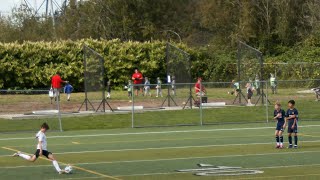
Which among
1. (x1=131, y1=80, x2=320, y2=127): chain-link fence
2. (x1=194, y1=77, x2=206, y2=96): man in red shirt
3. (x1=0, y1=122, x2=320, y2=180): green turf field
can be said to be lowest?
(x1=0, y1=122, x2=320, y2=180): green turf field

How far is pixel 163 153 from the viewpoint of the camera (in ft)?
73.7

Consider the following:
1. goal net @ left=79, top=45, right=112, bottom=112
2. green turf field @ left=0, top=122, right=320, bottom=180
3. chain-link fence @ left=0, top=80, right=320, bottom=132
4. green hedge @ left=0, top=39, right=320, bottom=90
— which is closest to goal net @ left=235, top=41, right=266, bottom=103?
chain-link fence @ left=0, top=80, right=320, bottom=132

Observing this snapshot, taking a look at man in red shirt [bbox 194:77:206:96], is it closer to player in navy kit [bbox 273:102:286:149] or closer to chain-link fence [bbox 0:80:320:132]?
chain-link fence [bbox 0:80:320:132]

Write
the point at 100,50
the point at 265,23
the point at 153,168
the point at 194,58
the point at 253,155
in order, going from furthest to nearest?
the point at 265,23
the point at 194,58
the point at 100,50
the point at 253,155
the point at 153,168

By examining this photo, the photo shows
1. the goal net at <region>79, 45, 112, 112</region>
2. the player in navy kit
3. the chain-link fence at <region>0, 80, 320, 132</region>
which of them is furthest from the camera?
the goal net at <region>79, 45, 112, 112</region>

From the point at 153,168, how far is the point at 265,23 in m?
56.3

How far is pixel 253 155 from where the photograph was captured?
846 inches

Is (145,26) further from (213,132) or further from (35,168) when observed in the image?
(35,168)

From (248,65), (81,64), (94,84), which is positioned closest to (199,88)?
(94,84)

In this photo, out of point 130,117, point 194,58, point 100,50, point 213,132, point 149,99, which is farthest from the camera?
point 194,58

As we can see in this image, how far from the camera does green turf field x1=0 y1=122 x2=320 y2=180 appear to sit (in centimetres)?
1770

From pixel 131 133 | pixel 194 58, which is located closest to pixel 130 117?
pixel 131 133

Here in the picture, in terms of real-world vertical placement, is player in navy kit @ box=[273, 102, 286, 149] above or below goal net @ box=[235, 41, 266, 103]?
below

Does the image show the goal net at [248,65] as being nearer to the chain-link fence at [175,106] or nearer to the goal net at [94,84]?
the chain-link fence at [175,106]
